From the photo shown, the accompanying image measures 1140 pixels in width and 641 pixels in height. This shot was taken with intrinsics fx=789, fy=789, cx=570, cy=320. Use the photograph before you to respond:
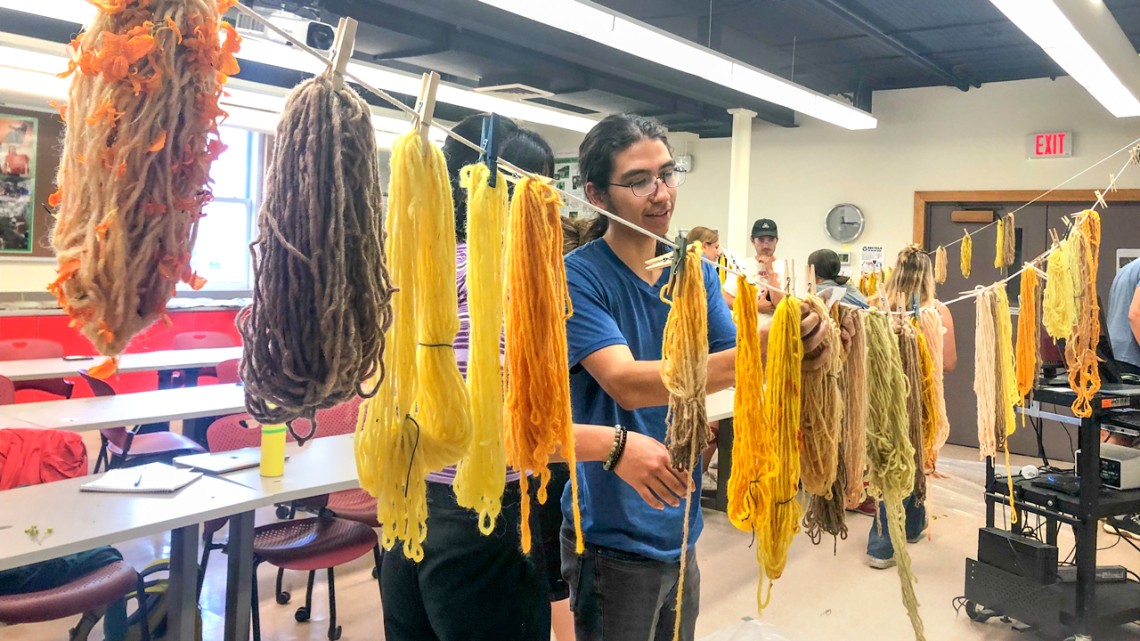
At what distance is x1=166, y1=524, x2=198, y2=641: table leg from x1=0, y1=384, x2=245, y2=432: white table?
88 centimetres

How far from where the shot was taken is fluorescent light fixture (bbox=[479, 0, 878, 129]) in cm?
396

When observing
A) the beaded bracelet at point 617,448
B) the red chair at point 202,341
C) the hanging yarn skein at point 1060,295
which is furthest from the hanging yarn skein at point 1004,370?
the red chair at point 202,341

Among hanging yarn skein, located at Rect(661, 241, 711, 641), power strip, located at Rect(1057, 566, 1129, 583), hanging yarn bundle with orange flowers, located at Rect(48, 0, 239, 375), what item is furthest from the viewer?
power strip, located at Rect(1057, 566, 1129, 583)

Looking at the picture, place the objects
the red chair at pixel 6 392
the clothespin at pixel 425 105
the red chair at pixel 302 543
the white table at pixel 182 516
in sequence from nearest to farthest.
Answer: the clothespin at pixel 425 105 < the white table at pixel 182 516 < the red chair at pixel 302 543 < the red chair at pixel 6 392

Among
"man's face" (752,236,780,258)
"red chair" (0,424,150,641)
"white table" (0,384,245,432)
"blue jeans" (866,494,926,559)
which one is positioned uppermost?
"man's face" (752,236,780,258)

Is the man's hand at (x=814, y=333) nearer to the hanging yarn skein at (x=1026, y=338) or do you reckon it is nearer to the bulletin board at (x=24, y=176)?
the hanging yarn skein at (x=1026, y=338)

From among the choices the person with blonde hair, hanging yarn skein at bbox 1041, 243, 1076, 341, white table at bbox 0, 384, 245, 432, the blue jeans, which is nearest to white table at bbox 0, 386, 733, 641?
white table at bbox 0, 384, 245, 432

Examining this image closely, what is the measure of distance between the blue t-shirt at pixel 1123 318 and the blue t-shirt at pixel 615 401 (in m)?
4.13

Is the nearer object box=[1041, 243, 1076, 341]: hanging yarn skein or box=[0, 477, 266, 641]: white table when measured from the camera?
box=[0, 477, 266, 641]: white table

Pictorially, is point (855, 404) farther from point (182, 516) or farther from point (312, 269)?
point (182, 516)

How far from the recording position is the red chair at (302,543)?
309cm

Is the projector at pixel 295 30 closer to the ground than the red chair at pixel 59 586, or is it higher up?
→ higher up

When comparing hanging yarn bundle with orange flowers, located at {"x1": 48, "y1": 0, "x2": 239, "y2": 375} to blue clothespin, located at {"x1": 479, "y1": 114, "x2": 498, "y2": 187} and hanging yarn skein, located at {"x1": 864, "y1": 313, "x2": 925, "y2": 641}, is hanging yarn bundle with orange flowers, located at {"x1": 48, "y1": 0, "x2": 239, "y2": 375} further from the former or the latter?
hanging yarn skein, located at {"x1": 864, "y1": 313, "x2": 925, "y2": 641}

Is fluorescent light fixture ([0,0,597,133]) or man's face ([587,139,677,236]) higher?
fluorescent light fixture ([0,0,597,133])
